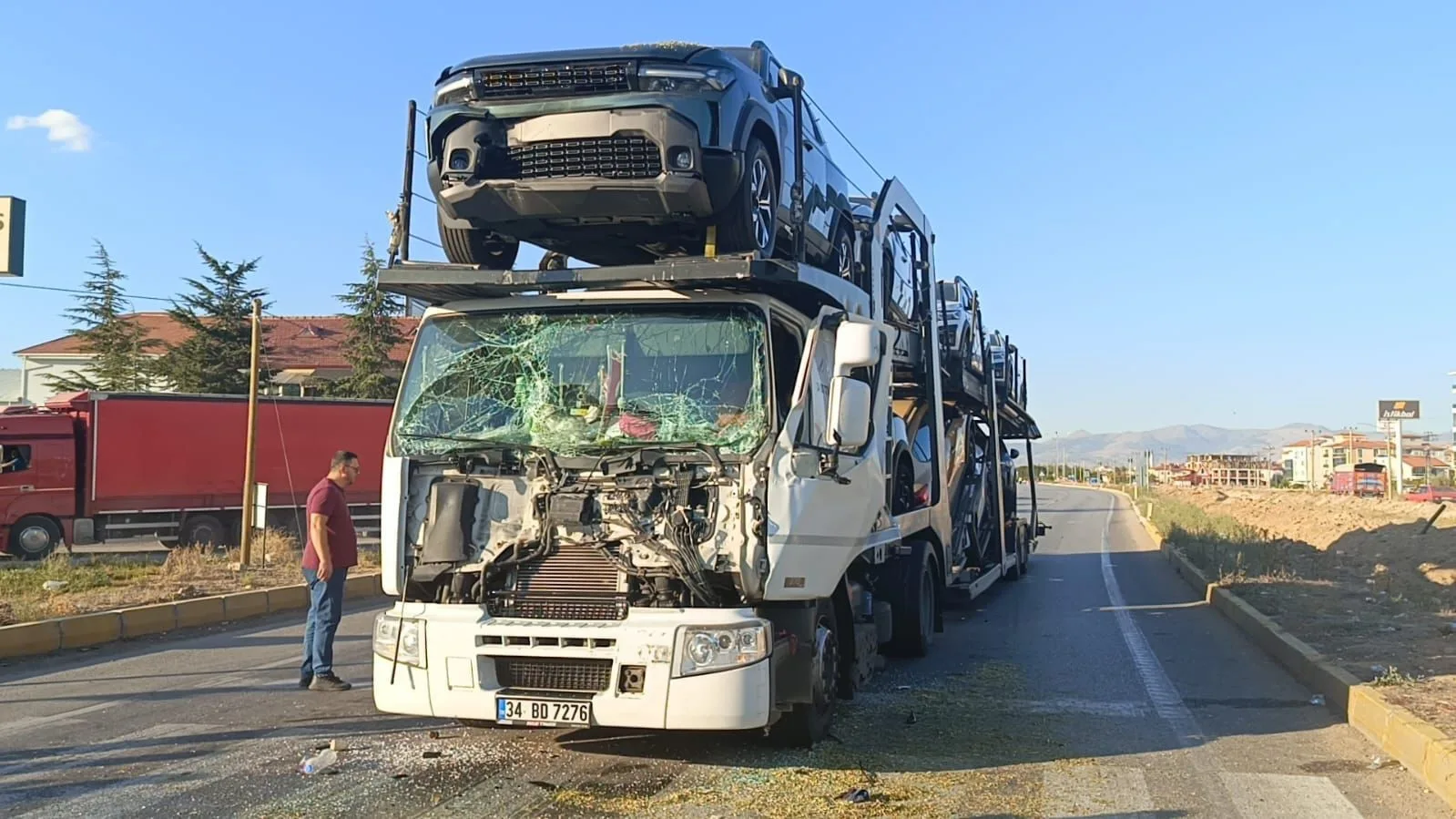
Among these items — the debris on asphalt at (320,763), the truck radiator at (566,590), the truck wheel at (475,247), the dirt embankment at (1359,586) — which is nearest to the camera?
the truck radiator at (566,590)

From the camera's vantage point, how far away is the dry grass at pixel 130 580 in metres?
11.2

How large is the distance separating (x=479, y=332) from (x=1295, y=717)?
5.68m

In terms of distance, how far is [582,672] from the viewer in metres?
5.42

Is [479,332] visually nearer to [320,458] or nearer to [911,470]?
[911,470]

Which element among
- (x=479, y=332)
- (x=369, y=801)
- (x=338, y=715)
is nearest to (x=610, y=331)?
(x=479, y=332)

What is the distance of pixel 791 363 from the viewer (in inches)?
238

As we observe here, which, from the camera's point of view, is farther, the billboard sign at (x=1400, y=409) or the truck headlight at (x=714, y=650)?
the billboard sign at (x=1400, y=409)

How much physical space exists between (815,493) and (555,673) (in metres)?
1.55

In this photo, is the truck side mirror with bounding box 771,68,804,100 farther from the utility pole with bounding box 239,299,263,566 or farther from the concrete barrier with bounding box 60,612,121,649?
the utility pole with bounding box 239,299,263,566

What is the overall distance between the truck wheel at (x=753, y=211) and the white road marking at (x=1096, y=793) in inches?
122

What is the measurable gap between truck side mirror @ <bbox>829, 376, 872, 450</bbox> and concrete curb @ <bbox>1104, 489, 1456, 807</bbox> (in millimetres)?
3300

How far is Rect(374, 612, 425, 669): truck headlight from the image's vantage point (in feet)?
18.3

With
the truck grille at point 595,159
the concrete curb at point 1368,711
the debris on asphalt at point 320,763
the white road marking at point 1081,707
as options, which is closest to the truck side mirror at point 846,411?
the truck grille at point 595,159

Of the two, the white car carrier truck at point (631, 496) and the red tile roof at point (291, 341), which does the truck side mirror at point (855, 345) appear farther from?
the red tile roof at point (291, 341)
